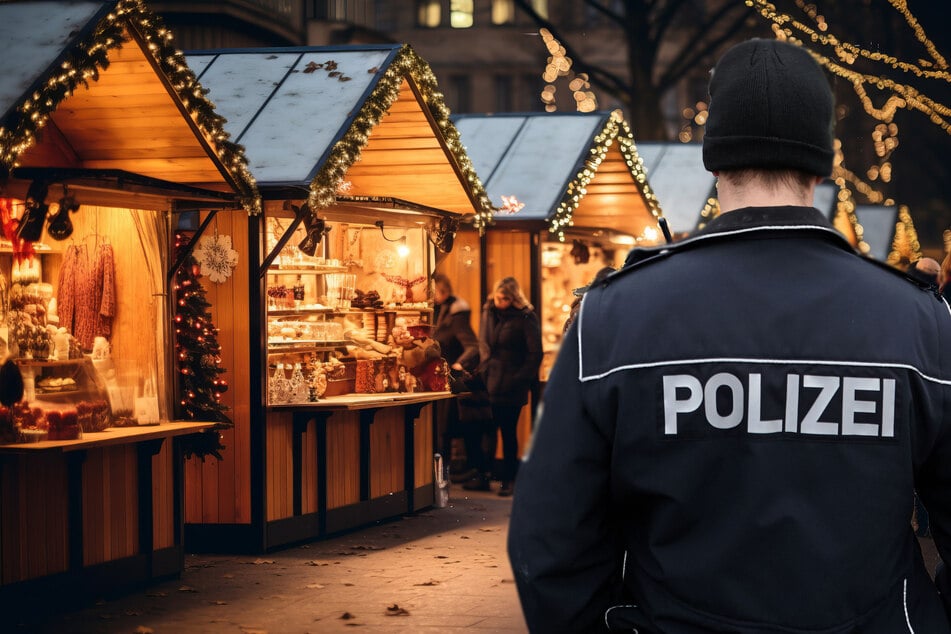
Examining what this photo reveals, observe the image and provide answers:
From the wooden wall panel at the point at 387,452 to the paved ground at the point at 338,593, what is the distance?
737 millimetres

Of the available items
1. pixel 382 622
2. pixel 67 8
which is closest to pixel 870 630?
pixel 382 622

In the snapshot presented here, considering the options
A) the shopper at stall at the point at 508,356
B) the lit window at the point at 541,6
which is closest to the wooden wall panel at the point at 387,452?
the shopper at stall at the point at 508,356

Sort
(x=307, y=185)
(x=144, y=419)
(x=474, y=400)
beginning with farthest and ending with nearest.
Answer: (x=474, y=400) → (x=307, y=185) → (x=144, y=419)

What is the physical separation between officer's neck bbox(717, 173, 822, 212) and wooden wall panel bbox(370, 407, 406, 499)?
36.2 ft

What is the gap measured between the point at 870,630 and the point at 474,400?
1356cm

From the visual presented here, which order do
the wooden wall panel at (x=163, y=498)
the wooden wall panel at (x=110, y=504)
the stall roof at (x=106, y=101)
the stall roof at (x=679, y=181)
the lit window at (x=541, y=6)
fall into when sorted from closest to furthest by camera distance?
1. the stall roof at (x=106, y=101)
2. the wooden wall panel at (x=110, y=504)
3. the wooden wall panel at (x=163, y=498)
4. the stall roof at (x=679, y=181)
5. the lit window at (x=541, y=6)

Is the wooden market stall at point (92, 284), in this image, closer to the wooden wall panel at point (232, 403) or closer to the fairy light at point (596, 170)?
the wooden wall panel at point (232, 403)

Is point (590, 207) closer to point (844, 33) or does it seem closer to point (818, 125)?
point (818, 125)

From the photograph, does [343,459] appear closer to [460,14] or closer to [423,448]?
[423,448]

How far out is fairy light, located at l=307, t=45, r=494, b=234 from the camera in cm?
1152

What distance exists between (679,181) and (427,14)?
41766mm

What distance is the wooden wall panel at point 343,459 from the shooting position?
42.1 feet

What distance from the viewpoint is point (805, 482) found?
252cm

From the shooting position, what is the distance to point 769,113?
2.70m
